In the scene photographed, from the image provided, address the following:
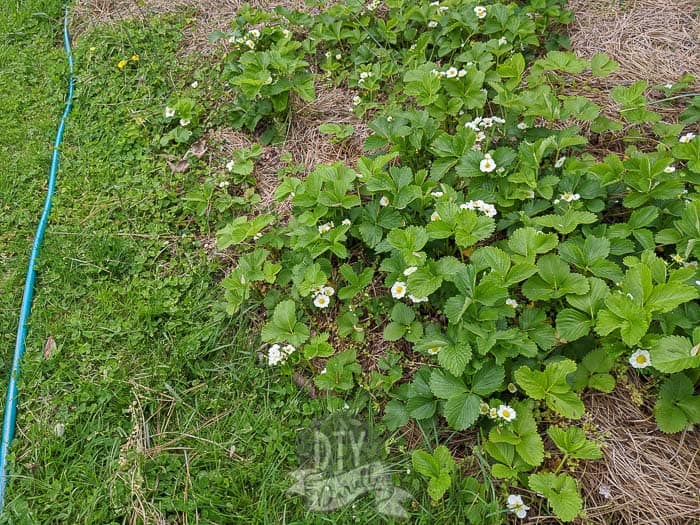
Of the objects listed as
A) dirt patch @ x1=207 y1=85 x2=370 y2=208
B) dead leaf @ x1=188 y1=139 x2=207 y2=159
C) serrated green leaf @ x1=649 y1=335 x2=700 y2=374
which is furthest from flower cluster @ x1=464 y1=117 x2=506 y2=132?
dead leaf @ x1=188 y1=139 x2=207 y2=159

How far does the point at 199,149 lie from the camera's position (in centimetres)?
308

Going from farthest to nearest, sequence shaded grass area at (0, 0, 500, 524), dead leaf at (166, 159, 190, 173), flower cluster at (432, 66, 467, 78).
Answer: dead leaf at (166, 159, 190, 173)
flower cluster at (432, 66, 467, 78)
shaded grass area at (0, 0, 500, 524)

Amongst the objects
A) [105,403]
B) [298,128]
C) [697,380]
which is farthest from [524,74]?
[105,403]

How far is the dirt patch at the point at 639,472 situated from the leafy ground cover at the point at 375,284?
0.27 feet

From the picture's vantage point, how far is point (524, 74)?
2875 millimetres

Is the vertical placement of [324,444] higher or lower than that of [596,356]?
lower

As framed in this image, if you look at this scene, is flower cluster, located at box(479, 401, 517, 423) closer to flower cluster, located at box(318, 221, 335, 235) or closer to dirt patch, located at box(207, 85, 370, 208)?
flower cluster, located at box(318, 221, 335, 235)

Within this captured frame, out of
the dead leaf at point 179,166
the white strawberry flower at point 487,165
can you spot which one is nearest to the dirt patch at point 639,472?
the white strawberry flower at point 487,165

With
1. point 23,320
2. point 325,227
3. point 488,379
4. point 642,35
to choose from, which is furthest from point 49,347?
point 642,35

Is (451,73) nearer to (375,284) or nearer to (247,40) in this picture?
(375,284)

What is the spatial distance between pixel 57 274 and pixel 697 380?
2.58m

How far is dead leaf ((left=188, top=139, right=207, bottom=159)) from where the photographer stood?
120 inches

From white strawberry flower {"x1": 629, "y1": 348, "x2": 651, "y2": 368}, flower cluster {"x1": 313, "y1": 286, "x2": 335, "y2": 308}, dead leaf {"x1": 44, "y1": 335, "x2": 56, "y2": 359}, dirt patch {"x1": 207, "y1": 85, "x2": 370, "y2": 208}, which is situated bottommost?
white strawberry flower {"x1": 629, "y1": 348, "x2": 651, "y2": 368}

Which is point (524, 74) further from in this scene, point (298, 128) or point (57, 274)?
point (57, 274)
